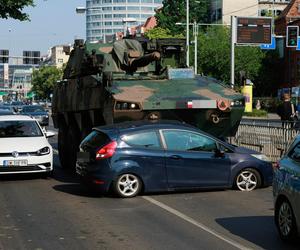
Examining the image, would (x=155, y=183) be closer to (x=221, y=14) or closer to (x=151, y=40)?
(x=151, y=40)

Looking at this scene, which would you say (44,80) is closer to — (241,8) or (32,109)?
(241,8)

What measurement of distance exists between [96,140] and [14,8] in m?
9.29

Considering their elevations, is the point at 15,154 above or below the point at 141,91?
below

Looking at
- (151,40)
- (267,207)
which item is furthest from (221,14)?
(267,207)

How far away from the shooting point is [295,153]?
7.26 metres

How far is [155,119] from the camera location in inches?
504

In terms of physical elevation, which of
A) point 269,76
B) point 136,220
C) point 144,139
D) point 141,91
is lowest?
point 136,220

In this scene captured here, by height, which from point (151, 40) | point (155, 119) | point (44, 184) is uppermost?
point (151, 40)

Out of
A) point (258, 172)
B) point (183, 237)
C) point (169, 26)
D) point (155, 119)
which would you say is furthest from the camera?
point (169, 26)

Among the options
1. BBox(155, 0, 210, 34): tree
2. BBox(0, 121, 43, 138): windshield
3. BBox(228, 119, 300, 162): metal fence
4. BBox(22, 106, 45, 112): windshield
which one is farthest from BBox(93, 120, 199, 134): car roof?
BBox(155, 0, 210, 34): tree

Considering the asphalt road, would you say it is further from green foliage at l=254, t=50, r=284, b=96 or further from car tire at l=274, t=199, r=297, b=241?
green foliage at l=254, t=50, r=284, b=96

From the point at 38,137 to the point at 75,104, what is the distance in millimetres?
1531

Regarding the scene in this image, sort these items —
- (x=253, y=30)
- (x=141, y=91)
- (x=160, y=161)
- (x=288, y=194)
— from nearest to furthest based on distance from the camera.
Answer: (x=288, y=194)
(x=160, y=161)
(x=141, y=91)
(x=253, y=30)

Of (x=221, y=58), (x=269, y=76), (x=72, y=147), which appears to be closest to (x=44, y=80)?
(x=269, y=76)
